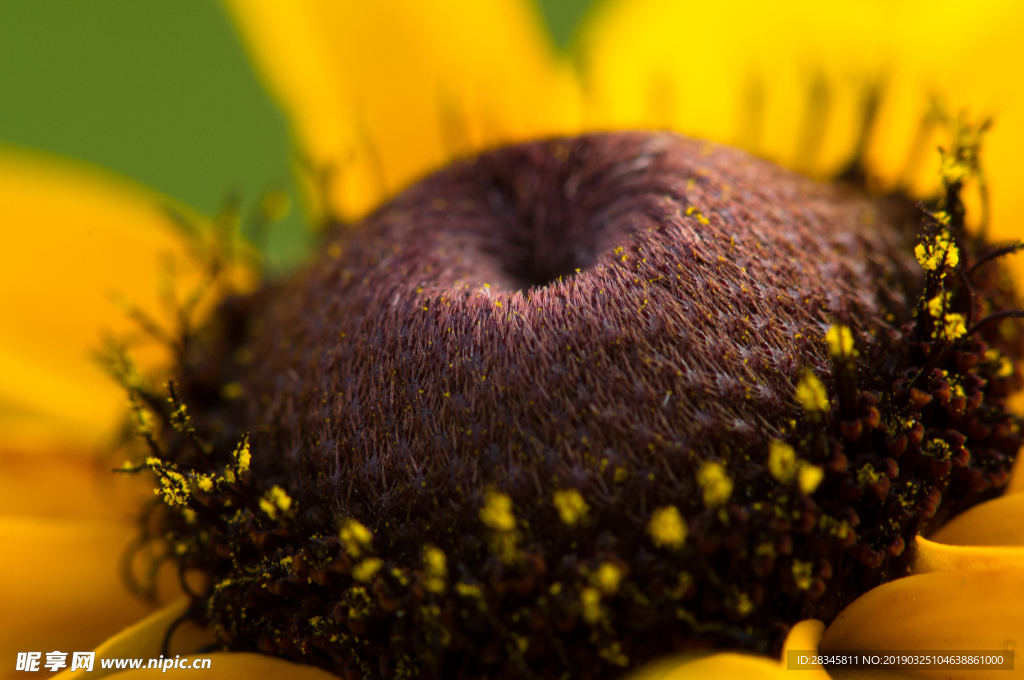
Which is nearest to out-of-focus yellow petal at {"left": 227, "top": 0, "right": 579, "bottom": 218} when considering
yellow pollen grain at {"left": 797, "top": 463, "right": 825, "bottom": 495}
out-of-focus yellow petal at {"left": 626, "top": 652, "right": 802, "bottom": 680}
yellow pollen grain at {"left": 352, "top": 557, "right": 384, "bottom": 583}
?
yellow pollen grain at {"left": 352, "top": 557, "right": 384, "bottom": 583}

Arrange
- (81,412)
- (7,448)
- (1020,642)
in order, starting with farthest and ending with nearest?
1. (81,412)
2. (7,448)
3. (1020,642)

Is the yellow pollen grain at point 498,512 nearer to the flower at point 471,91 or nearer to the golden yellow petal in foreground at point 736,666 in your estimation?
the golden yellow petal in foreground at point 736,666

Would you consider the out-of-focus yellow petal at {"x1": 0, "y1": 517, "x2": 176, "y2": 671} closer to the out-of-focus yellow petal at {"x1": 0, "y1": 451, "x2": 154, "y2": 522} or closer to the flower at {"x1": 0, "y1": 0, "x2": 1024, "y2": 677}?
the out-of-focus yellow petal at {"x1": 0, "y1": 451, "x2": 154, "y2": 522}

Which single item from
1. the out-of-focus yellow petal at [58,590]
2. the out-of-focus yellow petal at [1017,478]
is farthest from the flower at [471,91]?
the out-of-focus yellow petal at [1017,478]

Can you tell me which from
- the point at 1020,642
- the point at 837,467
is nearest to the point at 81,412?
the point at 837,467

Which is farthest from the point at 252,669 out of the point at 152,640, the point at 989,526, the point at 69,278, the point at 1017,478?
the point at 69,278

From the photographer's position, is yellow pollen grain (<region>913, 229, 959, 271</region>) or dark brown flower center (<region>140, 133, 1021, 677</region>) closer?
dark brown flower center (<region>140, 133, 1021, 677</region>)

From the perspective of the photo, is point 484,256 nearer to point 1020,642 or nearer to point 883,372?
point 883,372
